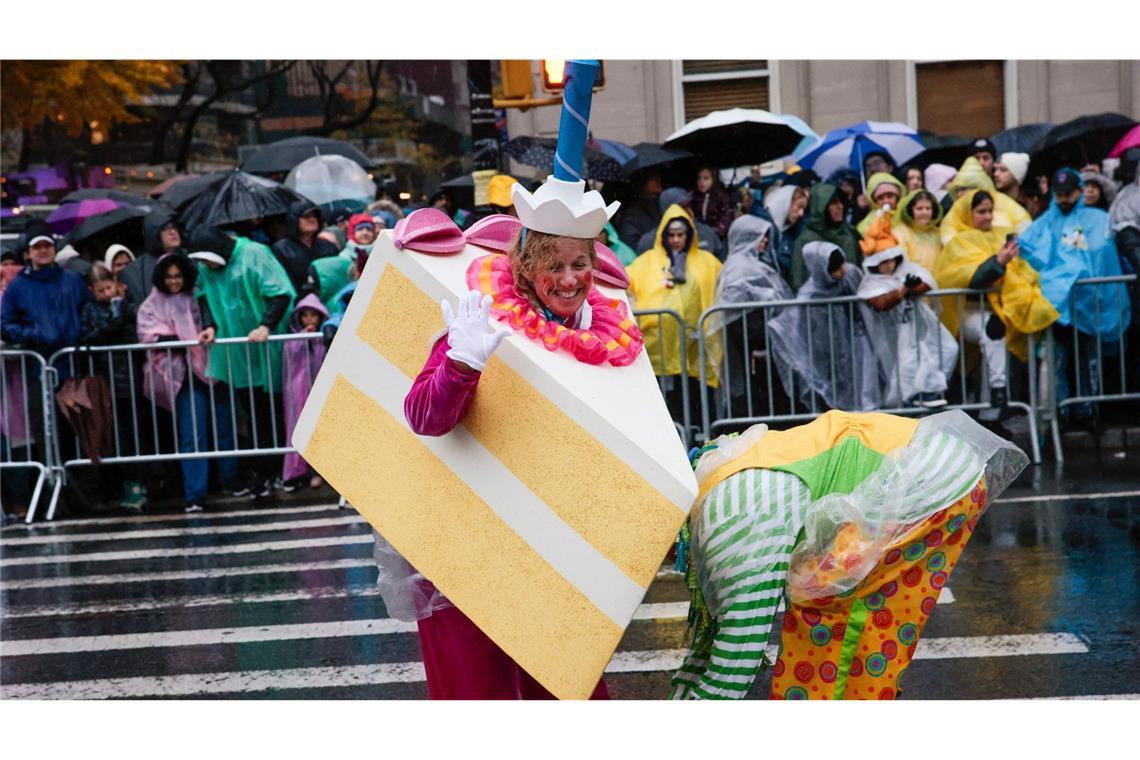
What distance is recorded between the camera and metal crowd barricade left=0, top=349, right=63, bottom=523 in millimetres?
11125

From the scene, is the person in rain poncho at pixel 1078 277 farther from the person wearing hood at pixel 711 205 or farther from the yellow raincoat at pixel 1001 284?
the person wearing hood at pixel 711 205

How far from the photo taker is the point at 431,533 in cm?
416

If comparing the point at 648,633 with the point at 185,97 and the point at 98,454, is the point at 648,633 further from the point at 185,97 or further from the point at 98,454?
the point at 185,97

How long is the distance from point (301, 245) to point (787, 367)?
4123 millimetres

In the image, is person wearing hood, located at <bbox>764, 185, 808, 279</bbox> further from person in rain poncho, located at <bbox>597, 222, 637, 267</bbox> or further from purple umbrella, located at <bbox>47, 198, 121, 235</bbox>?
purple umbrella, located at <bbox>47, 198, 121, 235</bbox>

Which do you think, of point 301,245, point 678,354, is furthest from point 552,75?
point 301,245

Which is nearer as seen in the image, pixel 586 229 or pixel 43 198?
pixel 586 229

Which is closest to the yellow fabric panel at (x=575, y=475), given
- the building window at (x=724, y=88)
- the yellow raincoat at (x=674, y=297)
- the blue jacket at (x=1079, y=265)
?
the yellow raincoat at (x=674, y=297)

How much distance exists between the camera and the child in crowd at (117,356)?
11195 millimetres

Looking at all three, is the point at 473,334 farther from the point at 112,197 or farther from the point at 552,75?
the point at 112,197

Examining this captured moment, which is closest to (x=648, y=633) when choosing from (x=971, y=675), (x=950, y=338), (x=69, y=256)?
(x=971, y=675)

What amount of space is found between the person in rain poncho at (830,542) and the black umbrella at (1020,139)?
11929 mm

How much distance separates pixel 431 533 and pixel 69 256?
9.81 meters

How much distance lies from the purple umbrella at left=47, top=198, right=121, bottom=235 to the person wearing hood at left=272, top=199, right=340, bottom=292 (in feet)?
11.6
